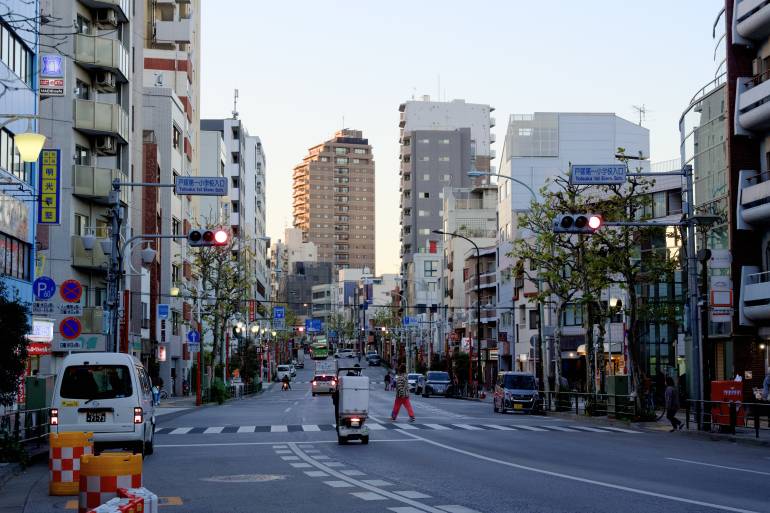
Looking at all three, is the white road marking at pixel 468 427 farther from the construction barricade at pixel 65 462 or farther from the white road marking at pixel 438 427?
the construction barricade at pixel 65 462

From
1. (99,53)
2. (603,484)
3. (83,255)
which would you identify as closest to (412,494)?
(603,484)

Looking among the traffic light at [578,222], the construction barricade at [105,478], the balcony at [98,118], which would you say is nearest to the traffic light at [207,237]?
the traffic light at [578,222]

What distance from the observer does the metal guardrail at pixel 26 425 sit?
23.7 meters

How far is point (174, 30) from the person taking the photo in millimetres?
87875

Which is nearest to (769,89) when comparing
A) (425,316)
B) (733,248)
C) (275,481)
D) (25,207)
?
(733,248)

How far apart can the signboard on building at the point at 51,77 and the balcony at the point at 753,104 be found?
84.9 ft

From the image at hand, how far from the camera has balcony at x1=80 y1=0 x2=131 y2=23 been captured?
56.4 m

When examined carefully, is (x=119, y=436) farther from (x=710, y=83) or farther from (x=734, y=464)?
(x=710, y=83)

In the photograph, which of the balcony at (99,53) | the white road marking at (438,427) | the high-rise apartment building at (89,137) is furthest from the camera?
the balcony at (99,53)

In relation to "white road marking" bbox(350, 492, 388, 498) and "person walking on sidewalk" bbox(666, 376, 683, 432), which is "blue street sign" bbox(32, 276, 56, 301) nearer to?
"white road marking" bbox(350, 492, 388, 498)

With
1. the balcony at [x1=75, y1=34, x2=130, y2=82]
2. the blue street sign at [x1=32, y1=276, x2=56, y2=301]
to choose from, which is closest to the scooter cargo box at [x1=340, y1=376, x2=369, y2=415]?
the blue street sign at [x1=32, y1=276, x2=56, y2=301]

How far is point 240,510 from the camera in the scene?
1479 cm

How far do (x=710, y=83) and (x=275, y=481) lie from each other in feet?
120

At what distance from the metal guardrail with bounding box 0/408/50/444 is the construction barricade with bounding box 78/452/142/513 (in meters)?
11.4
